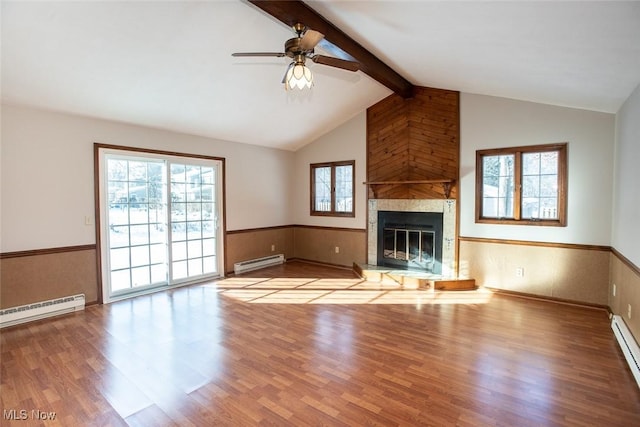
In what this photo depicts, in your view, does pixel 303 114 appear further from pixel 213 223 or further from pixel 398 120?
pixel 213 223

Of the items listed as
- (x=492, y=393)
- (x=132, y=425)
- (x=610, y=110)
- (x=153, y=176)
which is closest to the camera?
(x=132, y=425)

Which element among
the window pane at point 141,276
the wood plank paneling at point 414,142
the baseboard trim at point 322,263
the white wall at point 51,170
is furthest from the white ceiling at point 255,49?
the baseboard trim at point 322,263

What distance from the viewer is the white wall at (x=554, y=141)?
4109 mm

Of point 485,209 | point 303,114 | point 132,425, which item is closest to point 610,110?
point 485,209

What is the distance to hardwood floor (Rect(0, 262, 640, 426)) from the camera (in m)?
2.20

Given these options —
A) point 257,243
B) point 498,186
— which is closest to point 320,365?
point 498,186

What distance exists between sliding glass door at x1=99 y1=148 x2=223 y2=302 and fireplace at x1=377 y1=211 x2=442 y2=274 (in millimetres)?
2980

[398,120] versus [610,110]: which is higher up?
[398,120]

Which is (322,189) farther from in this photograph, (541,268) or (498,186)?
(541,268)

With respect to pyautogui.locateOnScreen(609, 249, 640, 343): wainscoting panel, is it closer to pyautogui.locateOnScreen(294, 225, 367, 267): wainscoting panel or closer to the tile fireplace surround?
the tile fireplace surround

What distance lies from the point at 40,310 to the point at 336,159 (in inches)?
198

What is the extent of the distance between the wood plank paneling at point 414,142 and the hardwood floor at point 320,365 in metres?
2.15

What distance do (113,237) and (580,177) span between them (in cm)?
625

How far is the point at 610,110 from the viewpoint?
13.0ft
